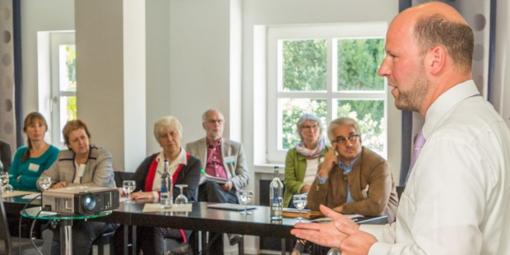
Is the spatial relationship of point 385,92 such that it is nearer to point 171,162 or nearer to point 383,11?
point 383,11

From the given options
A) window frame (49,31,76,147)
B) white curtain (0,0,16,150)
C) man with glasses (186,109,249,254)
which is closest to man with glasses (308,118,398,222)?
man with glasses (186,109,249,254)

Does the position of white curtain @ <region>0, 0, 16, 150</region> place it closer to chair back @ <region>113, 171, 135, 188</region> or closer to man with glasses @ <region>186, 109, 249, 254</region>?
chair back @ <region>113, 171, 135, 188</region>

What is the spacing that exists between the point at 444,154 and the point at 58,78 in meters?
6.00

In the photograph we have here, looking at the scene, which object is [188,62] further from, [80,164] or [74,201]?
[74,201]

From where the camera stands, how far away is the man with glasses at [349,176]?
4141 millimetres

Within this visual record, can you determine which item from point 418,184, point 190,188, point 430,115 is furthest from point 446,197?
point 190,188

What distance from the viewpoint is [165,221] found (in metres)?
3.99

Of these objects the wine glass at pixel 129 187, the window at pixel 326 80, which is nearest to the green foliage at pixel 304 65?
the window at pixel 326 80

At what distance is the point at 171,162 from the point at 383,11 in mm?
2011

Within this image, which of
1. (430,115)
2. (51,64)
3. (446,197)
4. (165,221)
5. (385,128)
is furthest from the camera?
(51,64)

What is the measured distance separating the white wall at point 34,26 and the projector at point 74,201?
3.65m

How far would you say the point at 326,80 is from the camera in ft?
19.6

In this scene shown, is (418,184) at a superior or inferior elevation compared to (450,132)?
inferior

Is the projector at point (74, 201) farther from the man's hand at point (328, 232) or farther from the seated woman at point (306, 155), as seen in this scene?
the seated woman at point (306, 155)
